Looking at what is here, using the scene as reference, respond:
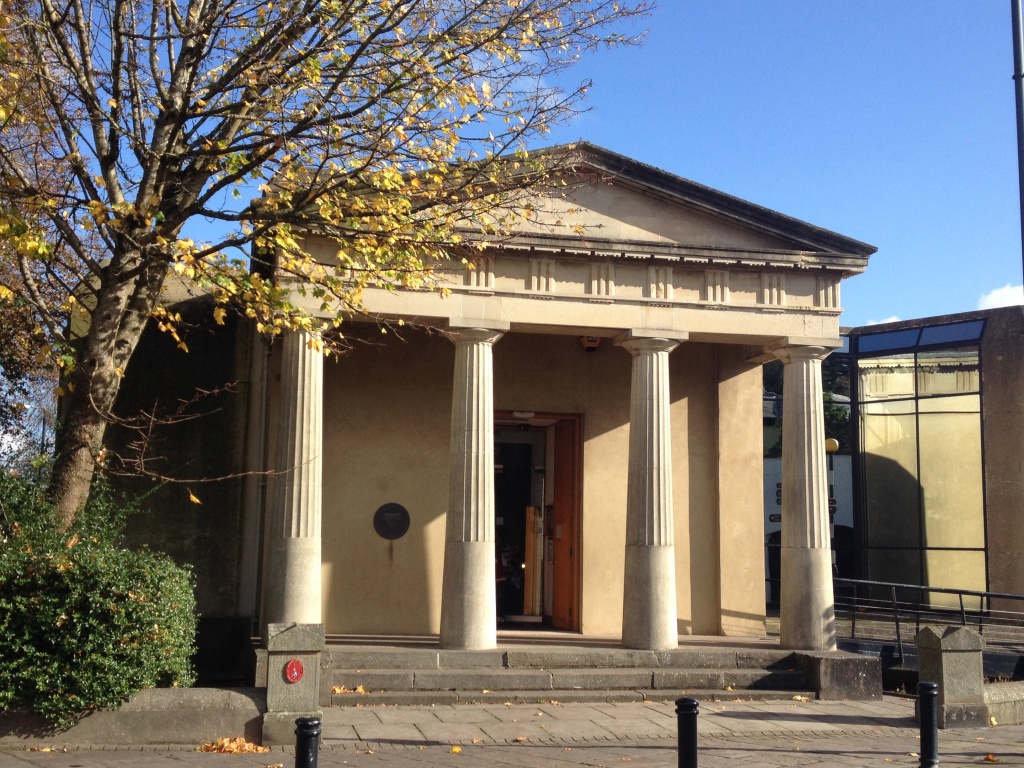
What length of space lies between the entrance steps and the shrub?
9.80 ft

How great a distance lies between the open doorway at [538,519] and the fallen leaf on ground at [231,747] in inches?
295

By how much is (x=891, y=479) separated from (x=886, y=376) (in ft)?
9.37

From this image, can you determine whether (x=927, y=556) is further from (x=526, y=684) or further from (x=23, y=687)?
(x=23, y=687)

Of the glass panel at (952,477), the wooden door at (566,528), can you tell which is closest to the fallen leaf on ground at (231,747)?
the wooden door at (566,528)

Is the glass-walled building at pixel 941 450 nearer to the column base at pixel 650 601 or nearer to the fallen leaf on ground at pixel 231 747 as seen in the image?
the column base at pixel 650 601

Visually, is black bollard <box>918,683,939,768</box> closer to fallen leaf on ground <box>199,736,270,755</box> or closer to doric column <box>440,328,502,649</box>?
fallen leaf on ground <box>199,736,270,755</box>

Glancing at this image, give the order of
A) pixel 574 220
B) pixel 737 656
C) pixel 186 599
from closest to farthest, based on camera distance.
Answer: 1. pixel 186 599
2. pixel 737 656
3. pixel 574 220

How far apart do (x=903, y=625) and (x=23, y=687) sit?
17896 mm

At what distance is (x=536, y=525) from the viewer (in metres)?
17.9

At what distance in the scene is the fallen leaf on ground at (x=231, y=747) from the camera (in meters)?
9.68

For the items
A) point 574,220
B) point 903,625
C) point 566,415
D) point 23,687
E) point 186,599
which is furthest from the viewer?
point 903,625

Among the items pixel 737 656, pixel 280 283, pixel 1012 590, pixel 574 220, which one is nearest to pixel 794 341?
pixel 574 220

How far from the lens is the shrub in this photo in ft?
30.7

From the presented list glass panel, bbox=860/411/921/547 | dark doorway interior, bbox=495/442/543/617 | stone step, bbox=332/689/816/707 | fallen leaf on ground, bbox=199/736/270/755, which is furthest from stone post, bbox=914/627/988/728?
glass panel, bbox=860/411/921/547
